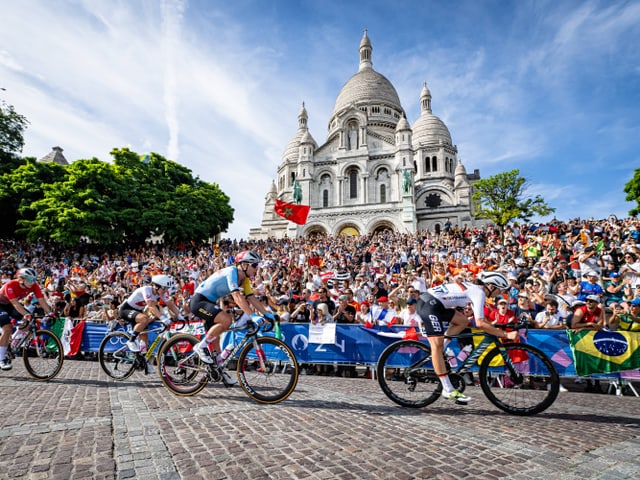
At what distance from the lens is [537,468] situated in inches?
116

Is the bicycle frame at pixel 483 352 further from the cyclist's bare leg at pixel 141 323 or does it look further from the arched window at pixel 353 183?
the arched window at pixel 353 183

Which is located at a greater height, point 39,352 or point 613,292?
point 613,292

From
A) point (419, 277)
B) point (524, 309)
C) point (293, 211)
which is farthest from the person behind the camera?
point (293, 211)

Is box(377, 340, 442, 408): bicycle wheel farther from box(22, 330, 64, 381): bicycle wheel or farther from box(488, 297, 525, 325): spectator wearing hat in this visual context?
box(22, 330, 64, 381): bicycle wheel

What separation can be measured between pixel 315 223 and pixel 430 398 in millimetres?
44122

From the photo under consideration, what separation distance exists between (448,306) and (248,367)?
2.74m

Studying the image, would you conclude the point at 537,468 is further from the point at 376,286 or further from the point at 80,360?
the point at 80,360

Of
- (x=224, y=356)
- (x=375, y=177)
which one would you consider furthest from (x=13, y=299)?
(x=375, y=177)

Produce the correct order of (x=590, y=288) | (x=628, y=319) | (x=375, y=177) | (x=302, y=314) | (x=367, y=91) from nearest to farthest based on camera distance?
1. (x=628, y=319)
2. (x=590, y=288)
3. (x=302, y=314)
4. (x=375, y=177)
5. (x=367, y=91)

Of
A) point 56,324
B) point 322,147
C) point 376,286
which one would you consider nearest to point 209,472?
point 376,286

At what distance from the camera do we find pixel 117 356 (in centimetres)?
639

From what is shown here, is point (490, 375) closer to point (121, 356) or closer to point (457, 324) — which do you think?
point (457, 324)

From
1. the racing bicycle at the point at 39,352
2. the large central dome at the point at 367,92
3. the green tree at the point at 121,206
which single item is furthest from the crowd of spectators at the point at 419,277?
the large central dome at the point at 367,92

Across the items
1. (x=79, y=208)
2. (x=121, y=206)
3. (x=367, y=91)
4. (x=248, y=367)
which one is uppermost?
(x=367, y=91)
